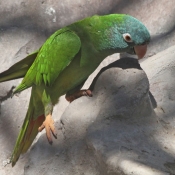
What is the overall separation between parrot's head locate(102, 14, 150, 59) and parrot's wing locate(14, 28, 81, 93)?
19cm

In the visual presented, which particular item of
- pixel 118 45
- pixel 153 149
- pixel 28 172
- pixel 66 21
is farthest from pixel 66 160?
pixel 66 21

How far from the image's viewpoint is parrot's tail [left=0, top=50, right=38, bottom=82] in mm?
2174

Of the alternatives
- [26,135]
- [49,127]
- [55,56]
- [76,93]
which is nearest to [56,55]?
[55,56]

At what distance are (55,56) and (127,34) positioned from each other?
388 mm

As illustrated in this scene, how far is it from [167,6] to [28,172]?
156 cm

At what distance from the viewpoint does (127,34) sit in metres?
1.95

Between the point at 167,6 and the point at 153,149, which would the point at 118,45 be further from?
the point at 167,6

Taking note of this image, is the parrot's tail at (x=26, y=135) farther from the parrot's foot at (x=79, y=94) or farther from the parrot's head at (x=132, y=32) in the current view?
the parrot's head at (x=132, y=32)

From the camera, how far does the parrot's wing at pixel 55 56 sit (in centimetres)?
205

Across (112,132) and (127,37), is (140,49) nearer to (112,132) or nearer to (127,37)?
(127,37)

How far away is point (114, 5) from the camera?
2938mm

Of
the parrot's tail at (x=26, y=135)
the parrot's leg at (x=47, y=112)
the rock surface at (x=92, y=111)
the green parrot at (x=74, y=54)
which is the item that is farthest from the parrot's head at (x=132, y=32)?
the parrot's tail at (x=26, y=135)

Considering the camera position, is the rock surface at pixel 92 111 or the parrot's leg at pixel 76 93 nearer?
the rock surface at pixel 92 111

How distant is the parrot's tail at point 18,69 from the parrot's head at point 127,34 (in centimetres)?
50
